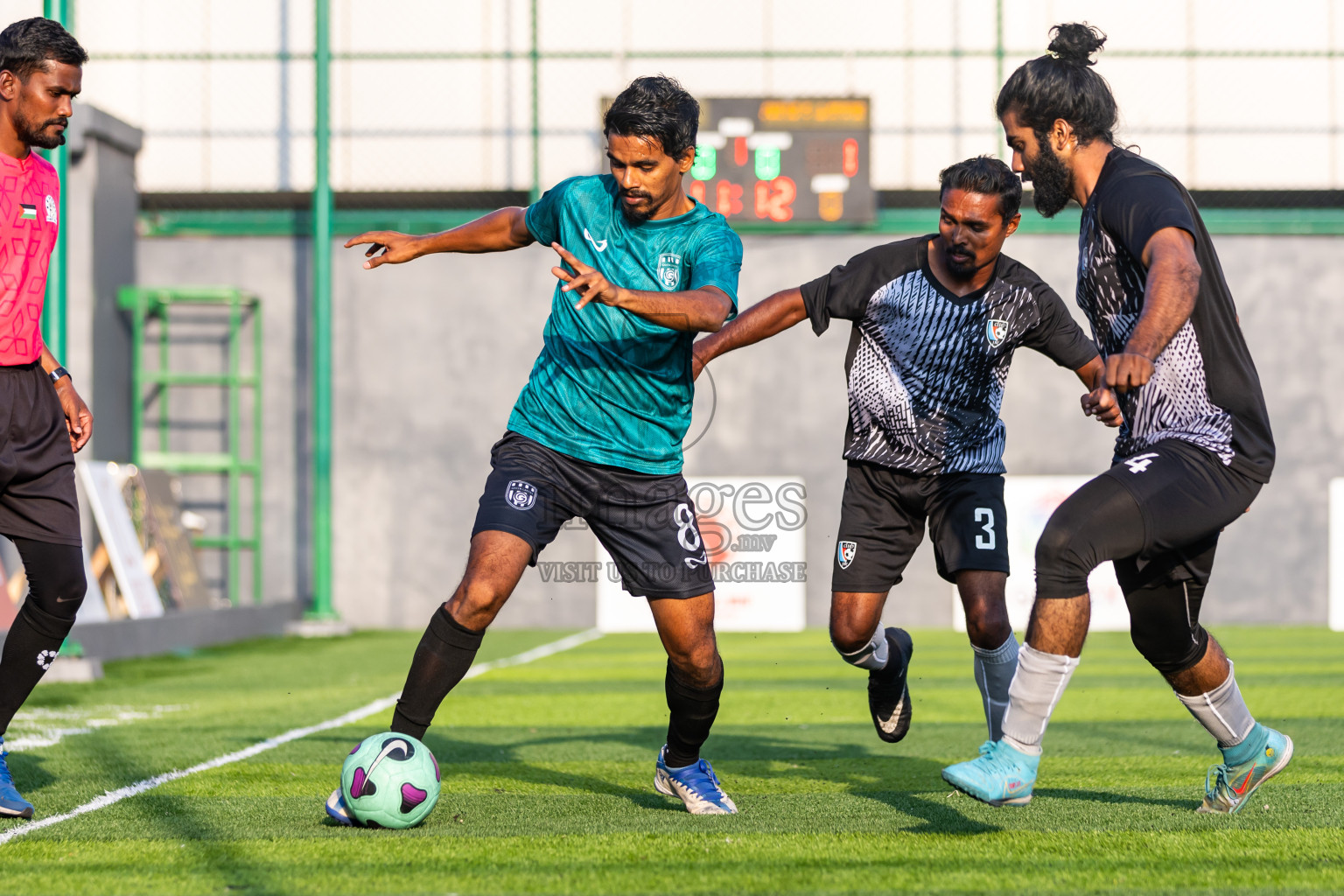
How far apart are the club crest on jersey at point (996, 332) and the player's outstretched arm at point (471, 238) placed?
1636 millimetres

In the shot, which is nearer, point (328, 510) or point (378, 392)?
point (328, 510)

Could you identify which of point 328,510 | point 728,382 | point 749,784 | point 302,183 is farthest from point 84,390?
point 749,784

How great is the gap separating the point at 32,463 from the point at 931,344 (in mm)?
2994

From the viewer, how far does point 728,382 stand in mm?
17938

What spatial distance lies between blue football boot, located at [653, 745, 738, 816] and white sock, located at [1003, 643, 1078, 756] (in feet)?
3.78

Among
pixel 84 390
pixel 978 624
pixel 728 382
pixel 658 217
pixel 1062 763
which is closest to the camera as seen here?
pixel 658 217

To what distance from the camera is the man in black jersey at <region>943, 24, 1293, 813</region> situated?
377cm

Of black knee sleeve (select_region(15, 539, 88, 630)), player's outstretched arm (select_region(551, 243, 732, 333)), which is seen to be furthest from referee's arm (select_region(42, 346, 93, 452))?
player's outstretched arm (select_region(551, 243, 732, 333))

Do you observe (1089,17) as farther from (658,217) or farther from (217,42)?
(658,217)

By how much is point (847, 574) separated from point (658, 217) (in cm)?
160

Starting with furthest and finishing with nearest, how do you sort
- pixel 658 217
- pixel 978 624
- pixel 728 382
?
pixel 728 382 → pixel 978 624 → pixel 658 217

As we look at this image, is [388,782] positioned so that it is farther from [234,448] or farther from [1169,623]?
[234,448]

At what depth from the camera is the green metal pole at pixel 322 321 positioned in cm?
1612

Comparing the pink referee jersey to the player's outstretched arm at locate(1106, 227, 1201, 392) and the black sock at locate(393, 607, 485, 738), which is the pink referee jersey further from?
the player's outstretched arm at locate(1106, 227, 1201, 392)
